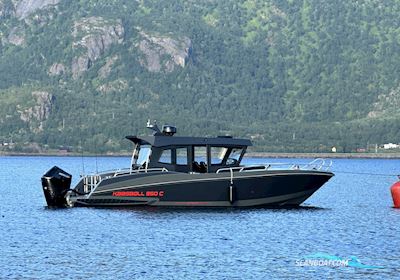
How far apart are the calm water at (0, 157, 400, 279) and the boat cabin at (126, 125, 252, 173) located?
9.12 ft

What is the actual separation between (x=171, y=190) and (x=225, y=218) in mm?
3586

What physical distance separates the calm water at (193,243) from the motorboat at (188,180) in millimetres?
715

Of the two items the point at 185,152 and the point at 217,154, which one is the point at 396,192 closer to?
the point at 217,154

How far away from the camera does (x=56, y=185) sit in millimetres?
64688

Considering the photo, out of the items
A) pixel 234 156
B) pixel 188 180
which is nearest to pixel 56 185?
pixel 188 180

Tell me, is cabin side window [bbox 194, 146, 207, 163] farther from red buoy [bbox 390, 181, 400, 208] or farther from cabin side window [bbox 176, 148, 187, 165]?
red buoy [bbox 390, 181, 400, 208]

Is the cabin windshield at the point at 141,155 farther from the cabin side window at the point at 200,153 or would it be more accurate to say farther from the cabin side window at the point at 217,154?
the cabin side window at the point at 217,154

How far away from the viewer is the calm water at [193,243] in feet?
145

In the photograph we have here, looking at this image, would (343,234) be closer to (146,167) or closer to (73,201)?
(146,167)

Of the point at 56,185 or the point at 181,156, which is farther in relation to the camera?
the point at 56,185

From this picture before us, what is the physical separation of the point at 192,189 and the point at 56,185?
28.3 feet

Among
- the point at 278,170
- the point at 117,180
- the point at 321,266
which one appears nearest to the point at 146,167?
the point at 117,180

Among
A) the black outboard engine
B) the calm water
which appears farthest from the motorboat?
the calm water

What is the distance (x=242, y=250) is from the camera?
5019 centimetres
